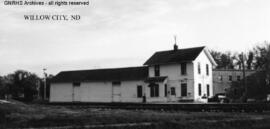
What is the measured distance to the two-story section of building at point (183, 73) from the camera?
172 feet

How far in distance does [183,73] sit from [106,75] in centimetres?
1235

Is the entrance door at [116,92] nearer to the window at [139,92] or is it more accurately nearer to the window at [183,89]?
the window at [139,92]

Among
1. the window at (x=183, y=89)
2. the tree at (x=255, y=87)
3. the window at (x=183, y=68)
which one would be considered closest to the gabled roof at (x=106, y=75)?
the window at (x=183, y=68)

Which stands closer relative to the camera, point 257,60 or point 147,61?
point 147,61

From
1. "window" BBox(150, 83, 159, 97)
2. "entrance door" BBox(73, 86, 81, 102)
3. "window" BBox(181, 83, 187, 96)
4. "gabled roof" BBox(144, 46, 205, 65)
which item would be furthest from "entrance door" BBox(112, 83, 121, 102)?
"window" BBox(181, 83, 187, 96)

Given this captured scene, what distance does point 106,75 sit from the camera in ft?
201

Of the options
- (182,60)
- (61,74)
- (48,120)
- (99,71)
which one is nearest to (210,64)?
(182,60)

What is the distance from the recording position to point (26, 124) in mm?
18484

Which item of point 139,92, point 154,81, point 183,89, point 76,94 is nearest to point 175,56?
point 154,81

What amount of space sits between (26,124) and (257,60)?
7339cm

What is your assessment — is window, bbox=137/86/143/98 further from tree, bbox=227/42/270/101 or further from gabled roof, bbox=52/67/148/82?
tree, bbox=227/42/270/101

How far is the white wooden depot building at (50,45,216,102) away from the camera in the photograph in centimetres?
5300

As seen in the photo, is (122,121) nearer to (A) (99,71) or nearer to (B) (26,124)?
(B) (26,124)

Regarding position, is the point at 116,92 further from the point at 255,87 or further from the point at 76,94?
the point at 255,87
